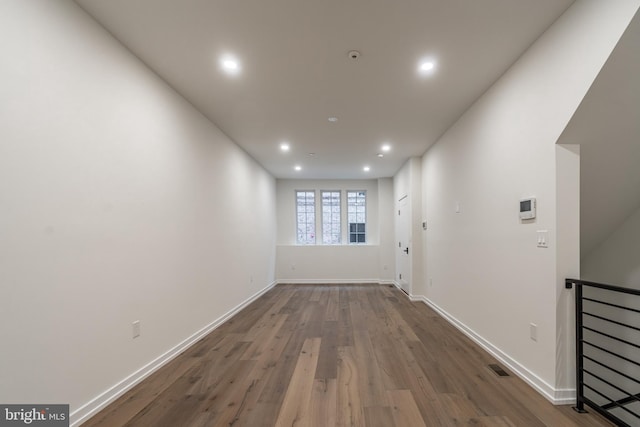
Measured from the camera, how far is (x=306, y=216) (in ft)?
24.6

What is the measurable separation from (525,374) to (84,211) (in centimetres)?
338

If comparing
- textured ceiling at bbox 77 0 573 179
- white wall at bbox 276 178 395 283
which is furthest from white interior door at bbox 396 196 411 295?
textured ceiling at bbox 77 0 573 179

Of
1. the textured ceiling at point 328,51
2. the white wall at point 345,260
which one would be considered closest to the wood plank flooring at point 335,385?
the textured ceiling at point 328,51

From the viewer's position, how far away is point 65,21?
1.72m

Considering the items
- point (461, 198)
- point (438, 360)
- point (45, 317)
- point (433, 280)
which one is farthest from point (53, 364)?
point (433, 280)

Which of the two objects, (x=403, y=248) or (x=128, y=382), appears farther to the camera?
(x=403, y=248)

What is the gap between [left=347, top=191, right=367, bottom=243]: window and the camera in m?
7.46

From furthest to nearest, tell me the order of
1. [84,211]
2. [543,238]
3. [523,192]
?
[523,192]
[543,238]
[84,211]

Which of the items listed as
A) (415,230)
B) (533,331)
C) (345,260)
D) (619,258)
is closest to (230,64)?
(533,331)

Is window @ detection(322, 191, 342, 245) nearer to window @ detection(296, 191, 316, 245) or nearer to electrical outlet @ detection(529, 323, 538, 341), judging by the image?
window @ detection(296, 191, 316, 245)

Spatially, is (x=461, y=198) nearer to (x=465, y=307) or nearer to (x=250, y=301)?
(x=465, y=307)

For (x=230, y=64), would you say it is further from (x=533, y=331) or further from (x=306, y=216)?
(x=306, y=216)

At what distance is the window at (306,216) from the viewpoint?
745cm

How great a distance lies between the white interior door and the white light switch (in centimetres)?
337
